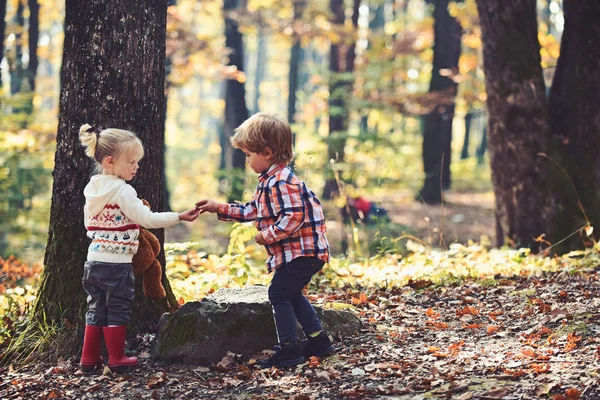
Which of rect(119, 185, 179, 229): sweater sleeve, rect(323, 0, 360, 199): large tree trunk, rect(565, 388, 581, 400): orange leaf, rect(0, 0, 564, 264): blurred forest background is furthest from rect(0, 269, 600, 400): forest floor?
rect(323, 0, 360, 199): large tree trunk

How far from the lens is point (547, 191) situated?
824 cm

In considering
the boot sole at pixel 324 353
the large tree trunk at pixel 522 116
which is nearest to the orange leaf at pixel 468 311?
the boot sole at pixel 324 353

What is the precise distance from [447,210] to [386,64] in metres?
4.52

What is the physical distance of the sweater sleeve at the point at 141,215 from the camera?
4.15m

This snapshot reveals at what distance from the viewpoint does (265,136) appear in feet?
13.9

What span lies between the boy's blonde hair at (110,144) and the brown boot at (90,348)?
1130 millimetres

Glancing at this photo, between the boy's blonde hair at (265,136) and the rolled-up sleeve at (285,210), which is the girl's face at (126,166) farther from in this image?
the rolled-up sleeve at (285,210)

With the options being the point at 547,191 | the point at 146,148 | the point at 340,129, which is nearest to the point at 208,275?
the point at 146,148

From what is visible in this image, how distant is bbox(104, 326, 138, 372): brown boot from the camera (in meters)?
4.26

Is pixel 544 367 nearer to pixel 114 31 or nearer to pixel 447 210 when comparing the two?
pixel 114 31

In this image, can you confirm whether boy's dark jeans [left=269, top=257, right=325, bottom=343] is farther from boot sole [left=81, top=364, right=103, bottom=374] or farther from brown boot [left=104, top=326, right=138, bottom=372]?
boot sole [left=81, top=364, right=103, bottom=374]

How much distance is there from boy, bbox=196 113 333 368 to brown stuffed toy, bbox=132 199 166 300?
504 mm

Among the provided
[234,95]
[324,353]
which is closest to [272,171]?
[324,353]

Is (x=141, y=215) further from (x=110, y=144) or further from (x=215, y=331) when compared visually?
(x=215, y=331)
